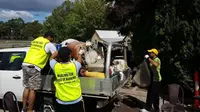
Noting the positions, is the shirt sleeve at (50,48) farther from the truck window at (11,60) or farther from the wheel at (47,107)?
the truck window at (11,60)

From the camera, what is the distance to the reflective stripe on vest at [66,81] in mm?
4316

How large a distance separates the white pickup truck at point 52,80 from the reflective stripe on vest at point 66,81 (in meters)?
1.16

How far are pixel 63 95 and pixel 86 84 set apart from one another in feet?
4.17

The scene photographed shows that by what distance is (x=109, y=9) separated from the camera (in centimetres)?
1287

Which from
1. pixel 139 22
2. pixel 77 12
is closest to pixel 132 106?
pixel 139 22

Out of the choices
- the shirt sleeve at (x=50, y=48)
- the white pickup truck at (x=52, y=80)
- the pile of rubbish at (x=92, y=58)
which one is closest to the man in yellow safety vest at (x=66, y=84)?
the white pickup truck at (x=52, y=80)

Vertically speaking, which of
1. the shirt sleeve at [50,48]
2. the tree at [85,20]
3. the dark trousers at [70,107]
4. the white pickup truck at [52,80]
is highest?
the tree at [85,20]

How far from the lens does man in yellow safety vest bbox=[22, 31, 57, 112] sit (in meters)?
5.91

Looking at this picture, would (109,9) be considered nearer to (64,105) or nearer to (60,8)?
(64,105)

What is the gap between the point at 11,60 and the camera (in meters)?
7.32

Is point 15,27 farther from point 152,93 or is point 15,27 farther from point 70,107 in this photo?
point 70,107

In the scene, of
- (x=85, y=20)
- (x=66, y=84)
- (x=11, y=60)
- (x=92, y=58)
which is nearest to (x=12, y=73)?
(x=11, y=60)

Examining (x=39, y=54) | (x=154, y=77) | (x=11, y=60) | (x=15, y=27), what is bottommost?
(x=154, y=77)

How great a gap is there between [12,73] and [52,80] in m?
Result: 1.58
